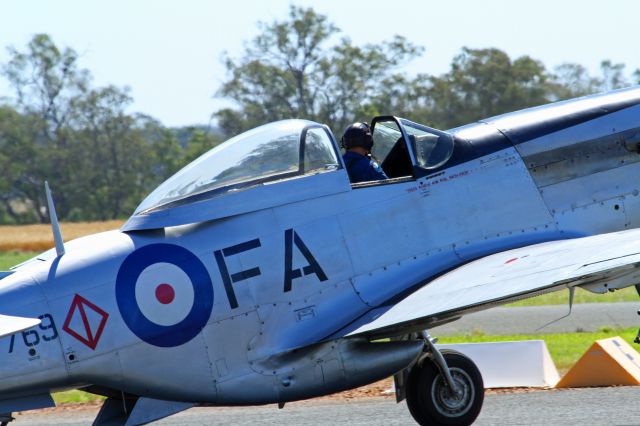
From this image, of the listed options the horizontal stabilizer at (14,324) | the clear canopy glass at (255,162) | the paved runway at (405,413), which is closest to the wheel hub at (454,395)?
the paved runway at (405,413)

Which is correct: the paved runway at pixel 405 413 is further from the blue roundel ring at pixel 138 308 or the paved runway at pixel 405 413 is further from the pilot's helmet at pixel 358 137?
the pilot's helmet at pixel 358 137

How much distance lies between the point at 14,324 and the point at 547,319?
12.5 metres

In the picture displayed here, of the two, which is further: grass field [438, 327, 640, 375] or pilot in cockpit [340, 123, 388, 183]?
grass field [438, 327, 640, 375]

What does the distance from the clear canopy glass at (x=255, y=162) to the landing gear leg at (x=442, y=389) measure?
5.54 feet

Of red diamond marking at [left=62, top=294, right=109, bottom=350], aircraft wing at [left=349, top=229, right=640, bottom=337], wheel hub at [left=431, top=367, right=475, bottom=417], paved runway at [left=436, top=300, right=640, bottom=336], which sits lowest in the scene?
paved runway at [left=436, top=300, right=640, bottom=336]

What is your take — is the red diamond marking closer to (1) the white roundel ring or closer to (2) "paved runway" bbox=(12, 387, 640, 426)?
(1) the white roundel ring

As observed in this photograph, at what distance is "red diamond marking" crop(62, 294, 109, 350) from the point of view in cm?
745

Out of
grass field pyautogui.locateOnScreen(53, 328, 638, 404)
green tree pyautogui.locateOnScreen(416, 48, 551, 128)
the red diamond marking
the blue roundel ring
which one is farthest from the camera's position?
green tree pyautogui.locateOnScreen(416, 48, 551, 128)

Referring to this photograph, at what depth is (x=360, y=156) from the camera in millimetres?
8945

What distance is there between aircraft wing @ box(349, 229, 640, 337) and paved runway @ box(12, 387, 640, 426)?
1.38 meters

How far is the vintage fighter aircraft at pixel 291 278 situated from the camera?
7520 mm

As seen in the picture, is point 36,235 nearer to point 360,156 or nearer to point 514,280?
point 360,156

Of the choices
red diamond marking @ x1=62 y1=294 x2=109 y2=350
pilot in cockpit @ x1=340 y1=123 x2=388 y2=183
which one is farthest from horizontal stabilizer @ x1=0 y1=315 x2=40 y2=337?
pilot in cockpit @ x1=340 y1=123 x2=388 y2=183

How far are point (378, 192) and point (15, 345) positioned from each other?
3.07 metres
